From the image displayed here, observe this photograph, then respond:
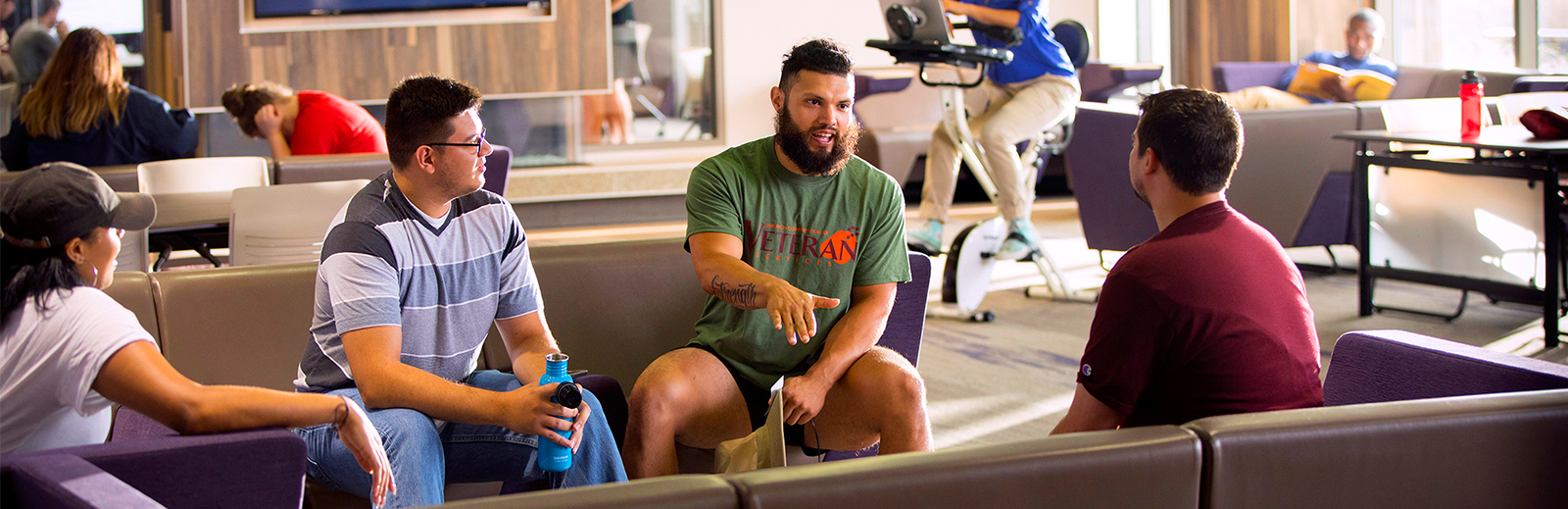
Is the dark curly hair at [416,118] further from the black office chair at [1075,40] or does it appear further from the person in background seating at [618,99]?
the person in background seating at [618,99]

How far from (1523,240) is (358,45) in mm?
5961

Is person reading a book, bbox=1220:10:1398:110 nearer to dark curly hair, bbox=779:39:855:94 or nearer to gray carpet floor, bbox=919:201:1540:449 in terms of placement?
gray carpet floor, bbox=919:201:1540:449

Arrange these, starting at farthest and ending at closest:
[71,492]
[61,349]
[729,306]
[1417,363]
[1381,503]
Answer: [729,306] → [1417,363] → [61,349] → [1381,503] → [71,492]

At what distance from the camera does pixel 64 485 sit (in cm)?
122

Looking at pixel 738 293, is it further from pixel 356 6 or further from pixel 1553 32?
pixel 1553 32

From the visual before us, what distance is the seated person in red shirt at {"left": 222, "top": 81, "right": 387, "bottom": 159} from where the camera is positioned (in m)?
4.86

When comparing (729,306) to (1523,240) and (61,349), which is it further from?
(1523,240)

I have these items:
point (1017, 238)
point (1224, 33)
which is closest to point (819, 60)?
point (1017, 238)

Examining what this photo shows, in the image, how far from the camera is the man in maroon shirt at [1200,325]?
161 cm

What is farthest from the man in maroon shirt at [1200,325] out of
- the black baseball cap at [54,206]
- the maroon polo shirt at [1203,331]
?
the black baseball cap at [54,206]

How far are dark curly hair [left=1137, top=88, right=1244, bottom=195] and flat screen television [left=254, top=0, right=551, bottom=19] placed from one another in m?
6.24

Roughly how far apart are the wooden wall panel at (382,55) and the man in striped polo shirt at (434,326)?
17.6ft

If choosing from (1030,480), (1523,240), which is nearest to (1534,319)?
(1523,240)

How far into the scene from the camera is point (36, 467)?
4.17 ft
